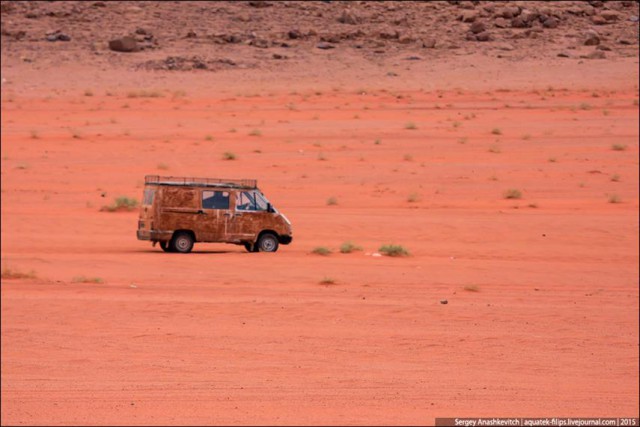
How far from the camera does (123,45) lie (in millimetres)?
60219

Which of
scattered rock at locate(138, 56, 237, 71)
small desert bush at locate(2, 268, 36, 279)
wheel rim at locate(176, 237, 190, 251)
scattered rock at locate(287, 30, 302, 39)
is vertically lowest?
small desert bush at locate(2, 268, 36, 279)

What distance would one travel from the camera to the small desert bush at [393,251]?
2194 centimetres

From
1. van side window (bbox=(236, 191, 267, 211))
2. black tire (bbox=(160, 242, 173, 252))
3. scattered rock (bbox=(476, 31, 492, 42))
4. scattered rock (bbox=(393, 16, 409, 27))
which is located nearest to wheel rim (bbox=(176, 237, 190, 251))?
black tire (bbox=(160, 242, 173, 252))

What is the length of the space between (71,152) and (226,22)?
29.7 m

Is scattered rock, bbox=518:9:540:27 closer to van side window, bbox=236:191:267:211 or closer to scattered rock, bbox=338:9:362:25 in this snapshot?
scattered rock, bbox=338:9:362:25

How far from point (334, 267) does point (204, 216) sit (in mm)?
2818

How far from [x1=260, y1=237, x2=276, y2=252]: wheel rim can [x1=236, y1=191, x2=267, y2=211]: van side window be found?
725 mm

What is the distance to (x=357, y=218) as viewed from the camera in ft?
87.3

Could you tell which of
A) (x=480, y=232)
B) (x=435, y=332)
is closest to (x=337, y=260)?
(x=480, y=232)

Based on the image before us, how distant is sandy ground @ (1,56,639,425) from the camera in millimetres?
10852

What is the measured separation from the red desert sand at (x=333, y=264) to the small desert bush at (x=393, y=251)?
27 centimetres

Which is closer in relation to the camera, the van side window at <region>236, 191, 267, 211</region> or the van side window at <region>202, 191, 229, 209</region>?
the van side window at <region>202, 191, 229, 209</region>

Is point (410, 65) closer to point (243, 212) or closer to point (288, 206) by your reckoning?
point (288, 206)

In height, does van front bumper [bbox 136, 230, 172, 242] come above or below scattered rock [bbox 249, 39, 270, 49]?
below
